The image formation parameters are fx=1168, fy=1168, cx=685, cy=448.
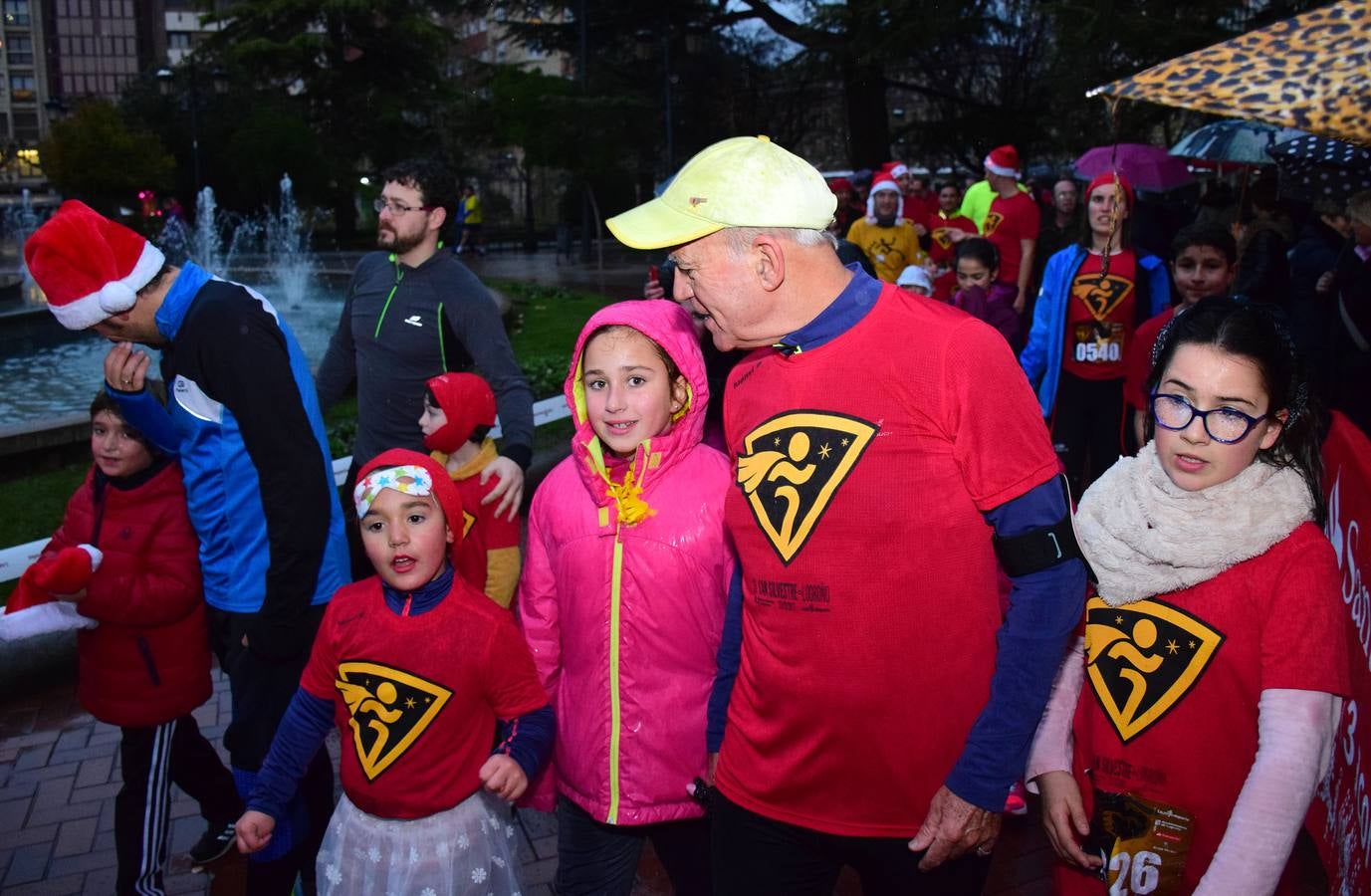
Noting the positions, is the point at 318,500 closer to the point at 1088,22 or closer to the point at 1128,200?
the point at 1128,200

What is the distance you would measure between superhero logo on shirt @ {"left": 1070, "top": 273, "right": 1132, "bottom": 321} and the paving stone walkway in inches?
118

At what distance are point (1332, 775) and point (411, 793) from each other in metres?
2.28

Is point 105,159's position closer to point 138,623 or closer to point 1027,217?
point 1027,217

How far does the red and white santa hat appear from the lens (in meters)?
3.09

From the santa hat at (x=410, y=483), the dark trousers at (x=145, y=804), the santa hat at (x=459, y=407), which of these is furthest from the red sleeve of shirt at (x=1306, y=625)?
the dark trousers at (x=145, y=804)

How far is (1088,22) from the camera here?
11.6 m

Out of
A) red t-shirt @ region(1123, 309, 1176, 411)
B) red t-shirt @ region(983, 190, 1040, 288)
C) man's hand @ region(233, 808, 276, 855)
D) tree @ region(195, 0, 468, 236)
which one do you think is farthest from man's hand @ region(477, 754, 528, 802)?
tree @ region(195, 0, 468, 236)

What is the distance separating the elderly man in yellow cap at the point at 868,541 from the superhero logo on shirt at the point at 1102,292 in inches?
168

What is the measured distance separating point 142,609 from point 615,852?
1.62 m

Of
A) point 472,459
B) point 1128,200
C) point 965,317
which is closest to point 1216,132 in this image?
point 1128,200

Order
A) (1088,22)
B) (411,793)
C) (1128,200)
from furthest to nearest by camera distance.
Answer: (1088,22)
(1128,200)
(411,793)

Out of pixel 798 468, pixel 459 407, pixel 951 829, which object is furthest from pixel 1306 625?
pixel 459 407

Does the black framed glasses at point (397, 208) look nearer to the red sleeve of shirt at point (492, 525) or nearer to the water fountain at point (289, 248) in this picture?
the red sleeve of shirt at point (492, 525)

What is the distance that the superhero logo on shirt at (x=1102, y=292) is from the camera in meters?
6.14
